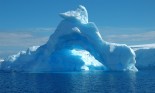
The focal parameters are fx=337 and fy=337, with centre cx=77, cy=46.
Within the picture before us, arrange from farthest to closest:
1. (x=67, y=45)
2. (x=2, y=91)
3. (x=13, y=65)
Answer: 1. (x=13, y=65)
2. (x=67, y=45)
3. (x=2, y=91)

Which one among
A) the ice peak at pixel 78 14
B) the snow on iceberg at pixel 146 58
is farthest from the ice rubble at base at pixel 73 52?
the snow on iceberg at pixel 146 58

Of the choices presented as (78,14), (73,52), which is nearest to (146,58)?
(73,52)

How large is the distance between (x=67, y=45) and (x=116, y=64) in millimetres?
12870

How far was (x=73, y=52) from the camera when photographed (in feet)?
284

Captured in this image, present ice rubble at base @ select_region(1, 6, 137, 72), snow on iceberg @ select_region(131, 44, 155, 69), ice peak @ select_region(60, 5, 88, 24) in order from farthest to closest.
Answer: snow on iceberg @ select_region(131, 44, 155, 69)
ice peak @ select_region(60, 5, 88, 24)
ice rubble at base @ select_region(1, 6, 137, 72)

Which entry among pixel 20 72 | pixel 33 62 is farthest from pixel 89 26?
pixel 20 72

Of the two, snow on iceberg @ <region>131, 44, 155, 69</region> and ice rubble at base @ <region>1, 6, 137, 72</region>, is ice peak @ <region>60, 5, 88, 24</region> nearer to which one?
ice rubble at base @ <region>1, 6, 137, 72</region>

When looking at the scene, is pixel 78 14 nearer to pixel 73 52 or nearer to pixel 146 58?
pixel 73 52

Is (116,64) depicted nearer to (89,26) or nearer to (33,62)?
(89,26)

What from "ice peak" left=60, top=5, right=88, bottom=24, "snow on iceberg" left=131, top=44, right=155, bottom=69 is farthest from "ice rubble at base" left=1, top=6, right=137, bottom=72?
"snow on iceberg" left=131, top=44, right=155, bottom=69

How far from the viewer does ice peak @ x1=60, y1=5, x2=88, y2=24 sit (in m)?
77.2

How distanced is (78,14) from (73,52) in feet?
39.1

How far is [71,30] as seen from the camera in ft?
252

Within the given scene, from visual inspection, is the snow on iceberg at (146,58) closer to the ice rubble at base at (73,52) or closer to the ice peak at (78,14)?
the ice rubble at base at (73,52)
